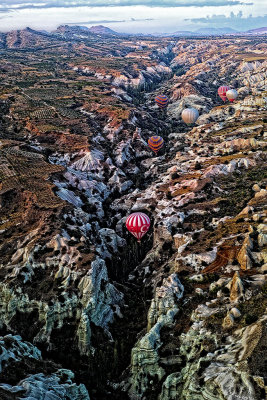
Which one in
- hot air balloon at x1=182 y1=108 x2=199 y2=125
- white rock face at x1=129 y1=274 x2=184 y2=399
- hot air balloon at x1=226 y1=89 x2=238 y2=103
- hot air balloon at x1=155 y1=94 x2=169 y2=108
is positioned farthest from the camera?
hot air balloon at x1=155 y1=94 x2=169 y2=108

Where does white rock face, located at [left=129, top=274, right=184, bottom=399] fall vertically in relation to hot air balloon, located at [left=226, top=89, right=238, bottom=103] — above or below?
below

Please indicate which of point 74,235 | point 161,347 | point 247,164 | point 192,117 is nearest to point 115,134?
point 192,117

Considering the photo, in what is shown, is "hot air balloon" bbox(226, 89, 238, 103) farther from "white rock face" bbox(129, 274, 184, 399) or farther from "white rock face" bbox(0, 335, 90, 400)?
"white rock face" bbox(0, 335, 90, 400)

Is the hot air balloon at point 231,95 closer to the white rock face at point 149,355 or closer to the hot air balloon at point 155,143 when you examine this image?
the hot air balloon at point 155,143

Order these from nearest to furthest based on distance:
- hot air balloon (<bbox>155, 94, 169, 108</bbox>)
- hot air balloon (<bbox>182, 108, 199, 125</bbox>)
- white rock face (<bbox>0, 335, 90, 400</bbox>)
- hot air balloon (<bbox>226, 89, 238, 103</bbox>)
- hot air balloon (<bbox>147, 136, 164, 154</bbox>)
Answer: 1. white rock face (<bbox>0, 335, 90, 400</bbox>)
2. hot air balloon (<bbox>147, 136, 164, 154</bbox>)
3. hot air balloon (<bbox>182, 108, 199, 125</bbox>)
4. hot air balloon (<bbox>226, 89, 238, 103</bbox>)
5. hot air balloon (<bbox>155, 94, 169, 108</bbox>)

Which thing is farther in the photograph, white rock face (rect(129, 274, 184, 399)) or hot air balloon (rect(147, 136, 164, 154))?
hot air balloon (rect(147, 136, 164, 154))

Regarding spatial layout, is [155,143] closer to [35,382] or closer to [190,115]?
[190,115]

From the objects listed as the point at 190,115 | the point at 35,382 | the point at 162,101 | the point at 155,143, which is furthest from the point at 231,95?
the point at 35,382

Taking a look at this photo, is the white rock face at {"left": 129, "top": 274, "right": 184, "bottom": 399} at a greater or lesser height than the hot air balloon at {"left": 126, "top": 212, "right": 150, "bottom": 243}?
lesser

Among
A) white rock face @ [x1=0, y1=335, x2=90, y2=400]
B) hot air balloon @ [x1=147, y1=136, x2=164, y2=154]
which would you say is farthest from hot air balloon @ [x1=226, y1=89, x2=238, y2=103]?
white rock face @ [x1=0, y1=335, x2=90, y2=400]

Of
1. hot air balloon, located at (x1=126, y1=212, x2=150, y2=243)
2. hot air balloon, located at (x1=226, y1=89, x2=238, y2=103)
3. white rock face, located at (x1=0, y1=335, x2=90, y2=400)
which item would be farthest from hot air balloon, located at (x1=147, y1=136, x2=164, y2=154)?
white rock face, located at (x1=0, y1=335, x2=90, y2=400)

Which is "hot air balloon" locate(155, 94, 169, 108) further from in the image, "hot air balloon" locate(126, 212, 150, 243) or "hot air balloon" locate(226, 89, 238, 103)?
"hot air balloon" locate(126, 212, 150, 243)

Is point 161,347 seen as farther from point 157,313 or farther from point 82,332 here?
point 82,332

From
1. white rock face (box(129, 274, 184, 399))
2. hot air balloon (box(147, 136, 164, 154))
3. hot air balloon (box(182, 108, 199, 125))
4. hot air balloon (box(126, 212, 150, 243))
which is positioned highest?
hot air balloon (box(182, 108, 199, 125))
